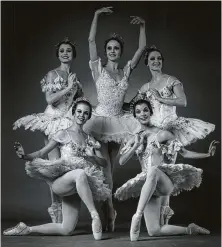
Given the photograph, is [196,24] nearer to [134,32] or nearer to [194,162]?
[134,32]

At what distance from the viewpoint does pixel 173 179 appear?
432cm

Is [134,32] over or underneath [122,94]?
over

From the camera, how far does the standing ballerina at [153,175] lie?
414 cm

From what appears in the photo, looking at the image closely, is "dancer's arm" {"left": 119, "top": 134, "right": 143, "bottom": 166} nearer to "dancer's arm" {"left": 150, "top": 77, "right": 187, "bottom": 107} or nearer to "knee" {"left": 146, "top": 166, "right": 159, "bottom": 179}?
"knee" {"left": 146, "top": 166, "right": 159, "bottom": 179}

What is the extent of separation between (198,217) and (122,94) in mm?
1600

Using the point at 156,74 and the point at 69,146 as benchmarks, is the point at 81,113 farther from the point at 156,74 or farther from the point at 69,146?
the point at 156,74

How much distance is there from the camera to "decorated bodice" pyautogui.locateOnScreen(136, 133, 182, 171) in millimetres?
4352

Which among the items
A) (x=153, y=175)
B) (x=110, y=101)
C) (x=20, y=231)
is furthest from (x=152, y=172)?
(x=20, y=231)

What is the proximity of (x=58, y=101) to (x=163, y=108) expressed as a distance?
3.05 ft

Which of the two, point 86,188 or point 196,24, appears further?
point 196,24

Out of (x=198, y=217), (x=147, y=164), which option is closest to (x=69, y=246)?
(x=147, y=164)

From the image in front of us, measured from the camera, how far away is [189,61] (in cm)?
577

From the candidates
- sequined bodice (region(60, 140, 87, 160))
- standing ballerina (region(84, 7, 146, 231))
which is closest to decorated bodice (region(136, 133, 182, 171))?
standing ballerina (region(84, 7, 146, 231))

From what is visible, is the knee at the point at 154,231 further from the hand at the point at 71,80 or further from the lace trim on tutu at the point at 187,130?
the hand at the point at 71,80
